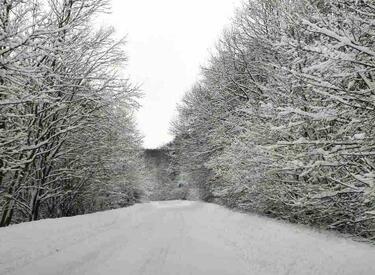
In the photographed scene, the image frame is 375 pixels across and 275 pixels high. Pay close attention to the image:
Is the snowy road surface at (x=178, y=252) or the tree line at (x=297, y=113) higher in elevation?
the tree line at (x=297, y=113)

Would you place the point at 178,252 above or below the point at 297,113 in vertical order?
below

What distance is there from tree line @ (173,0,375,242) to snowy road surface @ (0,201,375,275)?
0.75 m

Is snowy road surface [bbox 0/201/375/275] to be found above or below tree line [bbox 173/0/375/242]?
below

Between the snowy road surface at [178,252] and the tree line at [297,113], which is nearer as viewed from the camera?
the tree line at [297,113]

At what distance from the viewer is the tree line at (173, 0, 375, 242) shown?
18.9ft

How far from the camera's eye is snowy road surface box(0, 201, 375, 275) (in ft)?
22.4

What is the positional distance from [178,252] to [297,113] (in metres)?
4.88

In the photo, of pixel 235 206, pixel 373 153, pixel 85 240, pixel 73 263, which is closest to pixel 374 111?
pixel 373 153

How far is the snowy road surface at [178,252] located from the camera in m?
6.83

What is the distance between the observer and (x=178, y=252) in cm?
905

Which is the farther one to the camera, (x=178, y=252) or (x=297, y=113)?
(x=178, y=252)

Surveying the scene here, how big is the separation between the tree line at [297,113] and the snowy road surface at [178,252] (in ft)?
2.47

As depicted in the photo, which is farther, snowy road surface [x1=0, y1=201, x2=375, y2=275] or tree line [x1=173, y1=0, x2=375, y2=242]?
snowy road surface [x1=0, y1=201, x2=375, y2=275]

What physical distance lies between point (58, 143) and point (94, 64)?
368 cm
